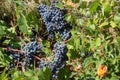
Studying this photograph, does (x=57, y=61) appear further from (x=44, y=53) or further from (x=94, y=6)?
(x=94, y=6)

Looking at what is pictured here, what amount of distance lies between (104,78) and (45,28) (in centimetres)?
43

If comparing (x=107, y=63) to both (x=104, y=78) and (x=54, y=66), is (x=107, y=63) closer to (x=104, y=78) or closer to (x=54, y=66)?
(x=104, y=78)

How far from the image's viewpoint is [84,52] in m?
2.04

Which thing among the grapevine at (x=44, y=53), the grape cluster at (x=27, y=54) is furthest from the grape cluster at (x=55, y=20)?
the grape cluster at (x=27, y=54)

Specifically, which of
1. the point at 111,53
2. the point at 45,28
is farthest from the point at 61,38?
the point at 111,53

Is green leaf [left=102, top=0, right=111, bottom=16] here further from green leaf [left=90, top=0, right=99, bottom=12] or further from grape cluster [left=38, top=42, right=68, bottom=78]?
grape cluster [left=38, top=42, right=68, bottom=78]

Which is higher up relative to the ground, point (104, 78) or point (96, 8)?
point (96, 8)

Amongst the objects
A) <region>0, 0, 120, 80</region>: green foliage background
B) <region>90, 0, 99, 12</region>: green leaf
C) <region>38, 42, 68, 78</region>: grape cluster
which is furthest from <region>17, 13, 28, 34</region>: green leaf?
<region>90, 0, 99, 12</region>: green leaf

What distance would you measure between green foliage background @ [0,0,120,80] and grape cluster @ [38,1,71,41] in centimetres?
3

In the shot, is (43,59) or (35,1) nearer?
(43,59)

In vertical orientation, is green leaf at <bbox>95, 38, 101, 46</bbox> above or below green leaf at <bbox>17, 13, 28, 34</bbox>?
below

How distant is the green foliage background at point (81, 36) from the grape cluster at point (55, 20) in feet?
0.11

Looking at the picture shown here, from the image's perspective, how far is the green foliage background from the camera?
198 cm

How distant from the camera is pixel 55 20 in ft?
6.68
